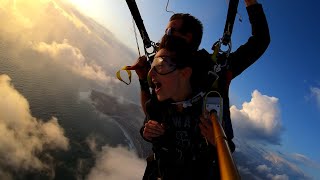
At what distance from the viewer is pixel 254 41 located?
333 cm

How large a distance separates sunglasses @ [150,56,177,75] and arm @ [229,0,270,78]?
754 millimetres

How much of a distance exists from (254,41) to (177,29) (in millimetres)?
882

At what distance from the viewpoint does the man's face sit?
3338 millimetres

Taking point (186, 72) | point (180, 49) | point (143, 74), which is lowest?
point (186, 72)

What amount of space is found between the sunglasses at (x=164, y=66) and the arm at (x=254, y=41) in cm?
75

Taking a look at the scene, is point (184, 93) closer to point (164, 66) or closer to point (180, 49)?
point (164, 66)

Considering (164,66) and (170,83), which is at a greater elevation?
(164,66)

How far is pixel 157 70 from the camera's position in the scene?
3.15 metres

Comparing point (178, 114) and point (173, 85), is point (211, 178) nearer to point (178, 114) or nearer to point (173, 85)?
point (178, 114)

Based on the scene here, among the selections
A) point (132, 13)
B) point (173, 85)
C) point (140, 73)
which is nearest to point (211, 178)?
point (173, 85)

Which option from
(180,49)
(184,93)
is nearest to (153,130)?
(184,93)

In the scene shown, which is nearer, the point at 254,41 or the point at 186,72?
the point at 186,72

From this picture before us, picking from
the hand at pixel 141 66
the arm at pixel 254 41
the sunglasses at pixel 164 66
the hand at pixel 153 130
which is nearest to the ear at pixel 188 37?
the sunglasses at pixel 164 66

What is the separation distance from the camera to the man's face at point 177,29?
334cm
